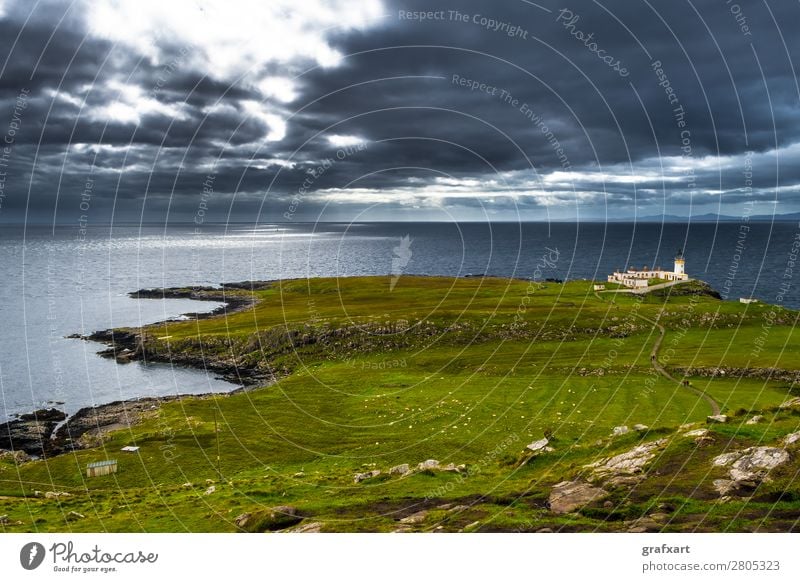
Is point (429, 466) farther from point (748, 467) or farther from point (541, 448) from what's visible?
point (748, 467)

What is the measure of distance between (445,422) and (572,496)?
32197 millimetres

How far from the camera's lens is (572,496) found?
25.7 m

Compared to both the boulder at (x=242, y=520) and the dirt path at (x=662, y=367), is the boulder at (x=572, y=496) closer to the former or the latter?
the boulder at (x=242, y=520)

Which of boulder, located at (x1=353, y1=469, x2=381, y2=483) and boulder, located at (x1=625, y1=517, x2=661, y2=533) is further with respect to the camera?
boulder, located at (x1=353, y1=469, x2=381, y2=483)

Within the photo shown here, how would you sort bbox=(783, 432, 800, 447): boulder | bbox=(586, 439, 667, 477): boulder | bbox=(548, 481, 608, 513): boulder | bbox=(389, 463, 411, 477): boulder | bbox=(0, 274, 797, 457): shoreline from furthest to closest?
1. bbox=(0, 274, 797, 457): shoreline
2. bbox=(389, 463, 411, 477): boulder
3. bbox=(586, 439, 667, 477): boulder
4. bbox=(783, 432, 800, 447): boulder
5. bbox=(548, 481, 608, 513): boulder

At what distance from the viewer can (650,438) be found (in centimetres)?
3269

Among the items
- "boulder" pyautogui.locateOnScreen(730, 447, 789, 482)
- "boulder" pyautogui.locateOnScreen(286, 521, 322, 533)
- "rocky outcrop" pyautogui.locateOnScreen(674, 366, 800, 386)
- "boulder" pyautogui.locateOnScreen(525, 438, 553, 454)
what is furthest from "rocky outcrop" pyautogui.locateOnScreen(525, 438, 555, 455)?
"rocky outcrop" pyautogui.locateOnScreen(674, 366, 800, 386)

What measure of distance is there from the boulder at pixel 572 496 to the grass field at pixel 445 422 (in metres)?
0.61

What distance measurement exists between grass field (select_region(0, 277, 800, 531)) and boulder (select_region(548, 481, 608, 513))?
61cm

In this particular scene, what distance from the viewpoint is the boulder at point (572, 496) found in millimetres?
24656

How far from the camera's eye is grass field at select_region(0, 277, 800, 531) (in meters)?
26.0

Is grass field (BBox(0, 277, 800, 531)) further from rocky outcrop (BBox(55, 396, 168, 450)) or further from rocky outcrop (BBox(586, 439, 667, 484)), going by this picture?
rocky outcrop (BBox(55, 396, 168, 450))
